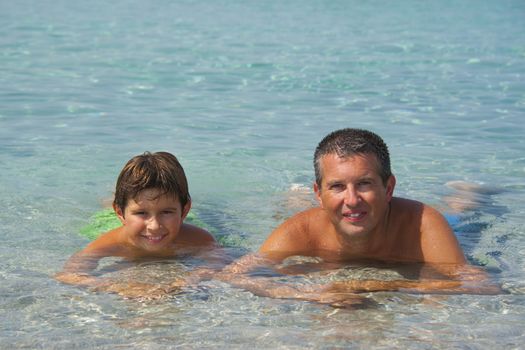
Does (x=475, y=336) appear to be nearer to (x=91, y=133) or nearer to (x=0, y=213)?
(x=0, y=213)

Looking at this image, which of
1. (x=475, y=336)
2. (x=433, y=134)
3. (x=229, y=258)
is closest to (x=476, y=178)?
(x=433, y=134)

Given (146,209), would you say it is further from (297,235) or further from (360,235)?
(360,235)

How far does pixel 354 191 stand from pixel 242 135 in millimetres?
4679

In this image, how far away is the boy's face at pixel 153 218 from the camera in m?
5.06

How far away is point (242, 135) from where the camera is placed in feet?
30.7

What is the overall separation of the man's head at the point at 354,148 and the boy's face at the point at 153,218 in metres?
0.85

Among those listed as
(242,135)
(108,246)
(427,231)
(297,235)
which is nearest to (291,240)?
(297,235)

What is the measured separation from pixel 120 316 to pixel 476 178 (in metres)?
4.27

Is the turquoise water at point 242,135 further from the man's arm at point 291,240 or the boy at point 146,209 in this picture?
the man's arm at point 291,240

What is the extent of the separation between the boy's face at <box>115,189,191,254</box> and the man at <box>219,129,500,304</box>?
1.33ft

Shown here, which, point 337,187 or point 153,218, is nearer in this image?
point 337,187

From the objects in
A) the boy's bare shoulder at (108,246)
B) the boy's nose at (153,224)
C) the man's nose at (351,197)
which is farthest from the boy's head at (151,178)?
the man's nose at (351,197)

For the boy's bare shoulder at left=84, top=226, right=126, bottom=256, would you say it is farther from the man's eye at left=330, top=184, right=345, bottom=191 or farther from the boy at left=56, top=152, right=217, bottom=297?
the man's eye at left=330, top=184, right=345, bottom=191

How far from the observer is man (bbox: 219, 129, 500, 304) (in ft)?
15.7
